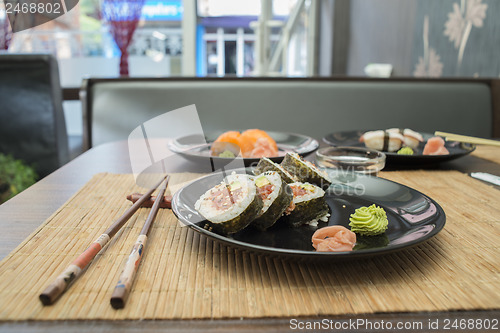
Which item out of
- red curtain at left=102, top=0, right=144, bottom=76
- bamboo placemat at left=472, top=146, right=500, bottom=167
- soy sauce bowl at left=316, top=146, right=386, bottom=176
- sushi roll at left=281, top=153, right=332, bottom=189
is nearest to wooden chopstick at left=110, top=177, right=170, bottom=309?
sushi roll at left=281, top=153, right=332, bottom=189

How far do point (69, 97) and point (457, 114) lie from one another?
2.62 metres

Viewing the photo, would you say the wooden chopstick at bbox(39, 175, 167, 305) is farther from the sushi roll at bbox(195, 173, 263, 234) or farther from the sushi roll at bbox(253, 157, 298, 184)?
the sushi roll at bbox(253, 157, 298, 184)

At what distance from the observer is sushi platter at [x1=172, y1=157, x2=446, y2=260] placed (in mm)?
575

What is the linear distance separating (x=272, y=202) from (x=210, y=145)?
766mm

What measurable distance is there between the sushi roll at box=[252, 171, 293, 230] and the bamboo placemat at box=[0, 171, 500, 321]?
8 cm

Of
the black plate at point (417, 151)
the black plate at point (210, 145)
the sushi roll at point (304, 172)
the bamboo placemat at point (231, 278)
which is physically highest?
the sushi roll at point (304, 172)

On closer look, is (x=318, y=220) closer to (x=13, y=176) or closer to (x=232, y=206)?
(x=232, y=206)

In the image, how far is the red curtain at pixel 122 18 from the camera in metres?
2.68

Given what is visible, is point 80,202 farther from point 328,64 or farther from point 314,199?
point 328,64

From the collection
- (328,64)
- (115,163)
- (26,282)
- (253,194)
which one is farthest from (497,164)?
(328,64)

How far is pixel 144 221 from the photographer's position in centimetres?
80

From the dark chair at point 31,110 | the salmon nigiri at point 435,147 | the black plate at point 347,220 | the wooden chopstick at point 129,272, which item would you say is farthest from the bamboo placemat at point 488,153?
the dark chair at point 31,110

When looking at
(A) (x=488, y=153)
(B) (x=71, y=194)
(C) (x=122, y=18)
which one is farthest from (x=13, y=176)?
(A) (x=488, y=153)

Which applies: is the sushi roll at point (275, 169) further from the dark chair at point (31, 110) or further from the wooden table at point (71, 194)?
the dark chair at point (31, 110)
